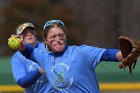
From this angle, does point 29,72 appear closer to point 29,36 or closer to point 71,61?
point 29,36

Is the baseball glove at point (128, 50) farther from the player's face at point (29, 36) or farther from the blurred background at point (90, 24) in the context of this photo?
the blurred background at point (90, 24)

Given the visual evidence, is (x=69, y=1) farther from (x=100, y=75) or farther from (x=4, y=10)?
(x=100, y=75)

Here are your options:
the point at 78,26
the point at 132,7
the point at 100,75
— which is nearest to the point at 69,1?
the point at 78,26

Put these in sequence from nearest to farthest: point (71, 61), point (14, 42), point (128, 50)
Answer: point (128, 50), point (71, 61), point (14, 42)

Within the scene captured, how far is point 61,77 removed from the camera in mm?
7273

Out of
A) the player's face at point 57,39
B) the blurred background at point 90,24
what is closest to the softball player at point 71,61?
the player's face at point 57,39

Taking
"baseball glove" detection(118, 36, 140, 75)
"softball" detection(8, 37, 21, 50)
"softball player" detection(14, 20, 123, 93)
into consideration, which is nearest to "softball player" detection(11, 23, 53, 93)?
"softball" detection(8, 37, 21, 50)

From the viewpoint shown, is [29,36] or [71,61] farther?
[29,36]

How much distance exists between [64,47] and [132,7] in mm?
17298

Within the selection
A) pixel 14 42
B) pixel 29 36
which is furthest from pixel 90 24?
pixel 14 42

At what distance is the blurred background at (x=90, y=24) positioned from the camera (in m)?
12.9

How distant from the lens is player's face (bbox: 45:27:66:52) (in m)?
7.30

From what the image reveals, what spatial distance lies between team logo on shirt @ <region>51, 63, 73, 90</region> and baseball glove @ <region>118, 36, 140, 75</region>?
612 mm

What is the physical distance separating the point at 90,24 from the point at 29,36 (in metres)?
19.3
